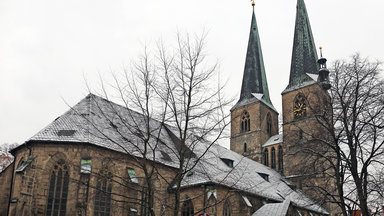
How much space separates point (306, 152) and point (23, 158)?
14.5 m

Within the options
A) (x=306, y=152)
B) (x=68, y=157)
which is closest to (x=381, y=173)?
(x=306, y=152)

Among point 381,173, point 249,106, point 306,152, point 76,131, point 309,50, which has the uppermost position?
point 309,50

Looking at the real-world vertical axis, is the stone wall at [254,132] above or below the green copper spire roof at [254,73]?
below

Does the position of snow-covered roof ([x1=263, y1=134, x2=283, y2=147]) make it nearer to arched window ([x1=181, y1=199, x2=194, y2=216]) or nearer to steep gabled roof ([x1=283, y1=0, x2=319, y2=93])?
steep gabled roof ([x1=283, y1=0, x2=319, y2=93])

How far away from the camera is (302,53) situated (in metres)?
39.8

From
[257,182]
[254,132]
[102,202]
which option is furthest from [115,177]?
[254,132]

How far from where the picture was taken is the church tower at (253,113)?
39.8 m

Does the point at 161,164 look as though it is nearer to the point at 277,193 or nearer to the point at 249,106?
the point at 277,193

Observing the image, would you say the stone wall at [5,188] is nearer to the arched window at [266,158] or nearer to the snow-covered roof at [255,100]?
the snow-covered roof at [255,100]

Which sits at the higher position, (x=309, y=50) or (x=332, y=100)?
(x=309, y=50)

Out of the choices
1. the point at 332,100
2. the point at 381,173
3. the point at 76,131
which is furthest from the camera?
the point at 76,131

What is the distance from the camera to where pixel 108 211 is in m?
18.6

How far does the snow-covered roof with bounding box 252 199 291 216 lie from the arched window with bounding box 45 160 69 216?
1177 centimetres

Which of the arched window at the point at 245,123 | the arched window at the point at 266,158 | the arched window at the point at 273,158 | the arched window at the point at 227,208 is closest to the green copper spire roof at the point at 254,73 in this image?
the arched window at the point at 245,123
